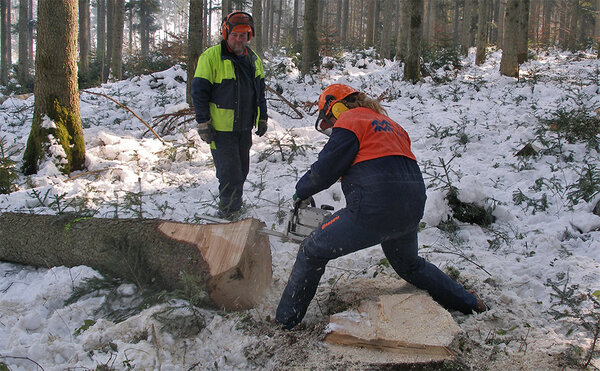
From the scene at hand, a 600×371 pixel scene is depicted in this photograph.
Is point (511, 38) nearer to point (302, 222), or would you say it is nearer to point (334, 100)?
point (334, 100)

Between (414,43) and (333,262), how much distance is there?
314 inches

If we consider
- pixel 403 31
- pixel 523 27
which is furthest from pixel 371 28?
pixel 523 27

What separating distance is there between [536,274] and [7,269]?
4.42 m

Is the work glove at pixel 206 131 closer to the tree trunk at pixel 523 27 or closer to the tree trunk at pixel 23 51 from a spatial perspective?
the tree trunk at pixel 523 27

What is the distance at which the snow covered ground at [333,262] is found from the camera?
2.44m

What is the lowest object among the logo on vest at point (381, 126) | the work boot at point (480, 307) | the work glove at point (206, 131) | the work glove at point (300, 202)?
the work boot at point (480, 307)

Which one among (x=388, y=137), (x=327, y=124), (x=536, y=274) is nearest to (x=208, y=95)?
(x=327, y=124)

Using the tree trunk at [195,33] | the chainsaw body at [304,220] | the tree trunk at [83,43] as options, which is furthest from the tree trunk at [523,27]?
the tree trunk at [83,43]

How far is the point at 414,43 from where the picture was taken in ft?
32.9

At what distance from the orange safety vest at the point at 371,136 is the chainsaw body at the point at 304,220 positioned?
0.53m

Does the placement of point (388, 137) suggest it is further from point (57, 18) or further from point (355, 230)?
point (57, 18)

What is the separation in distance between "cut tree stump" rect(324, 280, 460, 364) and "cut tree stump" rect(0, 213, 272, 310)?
0.79 metres

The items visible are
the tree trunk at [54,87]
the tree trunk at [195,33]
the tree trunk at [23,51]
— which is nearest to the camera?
the tree trunk at [54,87]

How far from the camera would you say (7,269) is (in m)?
3.53
